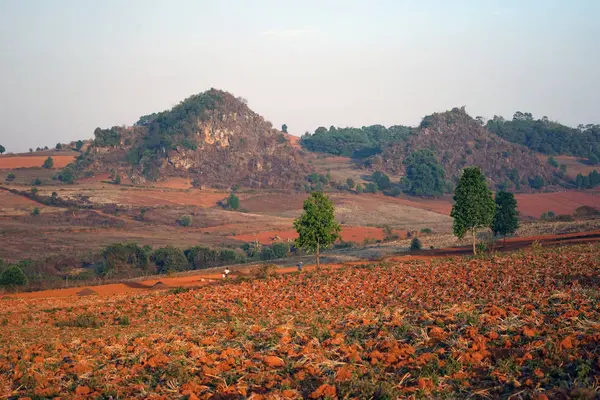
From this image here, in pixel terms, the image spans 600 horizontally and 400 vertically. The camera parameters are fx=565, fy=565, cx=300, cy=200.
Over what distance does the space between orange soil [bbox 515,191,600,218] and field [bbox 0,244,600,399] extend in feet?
284

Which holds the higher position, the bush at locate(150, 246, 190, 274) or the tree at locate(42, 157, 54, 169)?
the tree at locate(42, 157, 54, 169)

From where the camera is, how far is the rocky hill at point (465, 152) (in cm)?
13550

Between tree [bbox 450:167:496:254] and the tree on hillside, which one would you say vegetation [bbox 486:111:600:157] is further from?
tree [bbox 450:167:496:254]

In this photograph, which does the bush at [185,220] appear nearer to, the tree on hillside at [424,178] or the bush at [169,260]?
the bush at [169,260]

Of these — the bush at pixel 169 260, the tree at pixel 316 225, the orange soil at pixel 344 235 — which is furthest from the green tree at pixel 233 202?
the tree at pixel 316 225

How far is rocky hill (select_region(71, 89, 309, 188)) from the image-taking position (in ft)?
412

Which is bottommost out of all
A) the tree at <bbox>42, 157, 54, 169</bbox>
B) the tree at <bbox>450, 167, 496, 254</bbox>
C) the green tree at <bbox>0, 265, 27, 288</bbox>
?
the green tree at <bbox>0, 265, 27, 288</bbox>

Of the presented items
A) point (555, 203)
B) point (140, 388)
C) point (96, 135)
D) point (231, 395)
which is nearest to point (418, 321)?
point (231, 395)

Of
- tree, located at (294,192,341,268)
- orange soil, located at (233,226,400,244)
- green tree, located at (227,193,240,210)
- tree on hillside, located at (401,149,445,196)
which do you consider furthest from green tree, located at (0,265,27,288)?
tree on hillside, located at (401,149,445,196)

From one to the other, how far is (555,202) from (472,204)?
76.4m

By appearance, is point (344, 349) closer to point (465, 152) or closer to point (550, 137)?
point (465, 152)

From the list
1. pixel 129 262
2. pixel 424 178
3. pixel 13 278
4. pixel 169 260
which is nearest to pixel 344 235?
pixel 169 260

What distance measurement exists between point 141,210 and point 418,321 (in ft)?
275

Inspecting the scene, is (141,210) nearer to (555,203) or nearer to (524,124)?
(555,203)
